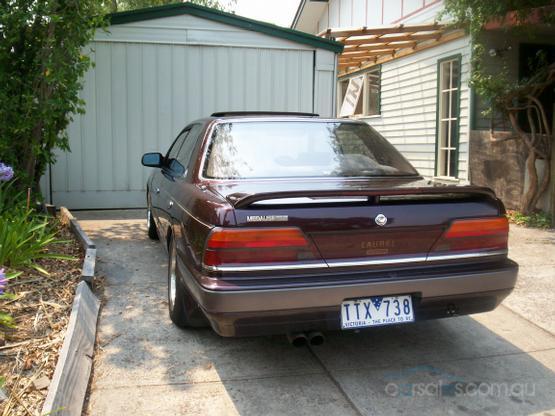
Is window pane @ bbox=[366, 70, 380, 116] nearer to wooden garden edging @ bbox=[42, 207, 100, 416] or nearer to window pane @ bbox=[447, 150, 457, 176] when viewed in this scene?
window pane @ bbox=[447, 150, 457, 176]

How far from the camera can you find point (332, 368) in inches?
140

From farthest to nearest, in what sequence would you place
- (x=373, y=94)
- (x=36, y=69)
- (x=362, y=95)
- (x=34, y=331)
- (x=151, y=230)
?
(x=362, y=95) → (x=373, y=94) → (x=151, y=230) → (x=36, y=69) → (x=34, y=331)

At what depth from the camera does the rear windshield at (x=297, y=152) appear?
3848 millimetres

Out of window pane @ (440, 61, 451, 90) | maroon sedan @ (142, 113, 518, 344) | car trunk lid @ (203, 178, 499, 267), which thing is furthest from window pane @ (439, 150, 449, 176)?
car trunk lid @ (203, 178, 499, 267)

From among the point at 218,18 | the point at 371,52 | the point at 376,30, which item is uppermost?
the point at 371,52

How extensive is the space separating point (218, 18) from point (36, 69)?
3331 millimetres

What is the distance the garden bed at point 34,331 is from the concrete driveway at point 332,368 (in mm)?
298

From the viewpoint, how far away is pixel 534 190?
866 centimetres

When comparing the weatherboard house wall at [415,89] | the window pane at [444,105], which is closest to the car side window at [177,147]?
the weatherboard house wall at [415,89]

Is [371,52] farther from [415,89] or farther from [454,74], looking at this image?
[454,74]

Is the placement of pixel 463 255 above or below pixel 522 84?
below

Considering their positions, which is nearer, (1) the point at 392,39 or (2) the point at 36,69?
(2) the point at 36,69

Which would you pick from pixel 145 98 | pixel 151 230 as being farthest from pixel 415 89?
pixel 151 230

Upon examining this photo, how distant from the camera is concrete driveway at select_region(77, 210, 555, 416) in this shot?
3.09 m
